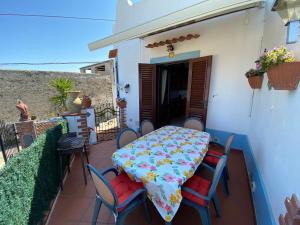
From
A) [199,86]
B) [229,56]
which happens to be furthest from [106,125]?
[229,56]

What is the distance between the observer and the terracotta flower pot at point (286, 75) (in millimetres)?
1107

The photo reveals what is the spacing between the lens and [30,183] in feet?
5.74

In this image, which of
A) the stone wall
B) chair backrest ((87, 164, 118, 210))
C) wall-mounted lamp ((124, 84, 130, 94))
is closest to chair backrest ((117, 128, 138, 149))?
chair backrest ((87, 164, 118, 210))

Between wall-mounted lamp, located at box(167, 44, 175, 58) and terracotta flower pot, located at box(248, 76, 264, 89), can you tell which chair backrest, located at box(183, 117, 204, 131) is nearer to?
terracotta flower pot, located at box(248, 76, 264, 89)

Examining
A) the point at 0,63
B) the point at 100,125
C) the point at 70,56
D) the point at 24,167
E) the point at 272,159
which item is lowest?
the point at 100,125

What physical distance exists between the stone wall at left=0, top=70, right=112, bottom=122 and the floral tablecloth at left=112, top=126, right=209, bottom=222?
8356 mm

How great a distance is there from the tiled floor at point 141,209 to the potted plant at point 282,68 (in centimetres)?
176

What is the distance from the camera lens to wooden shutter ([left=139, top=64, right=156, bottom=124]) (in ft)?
15.5

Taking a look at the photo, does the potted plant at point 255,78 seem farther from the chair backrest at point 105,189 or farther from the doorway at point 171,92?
the chair backrest at point 105,189

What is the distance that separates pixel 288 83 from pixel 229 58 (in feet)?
Result: 8.89

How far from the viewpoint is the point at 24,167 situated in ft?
5.43

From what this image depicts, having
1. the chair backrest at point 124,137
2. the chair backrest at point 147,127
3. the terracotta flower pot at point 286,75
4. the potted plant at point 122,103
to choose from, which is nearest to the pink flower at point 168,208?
the chair backrest at point 124,137

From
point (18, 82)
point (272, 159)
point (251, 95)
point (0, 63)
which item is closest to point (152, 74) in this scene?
point (251, 95)

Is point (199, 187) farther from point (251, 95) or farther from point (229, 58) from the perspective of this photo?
point (229, 58)
